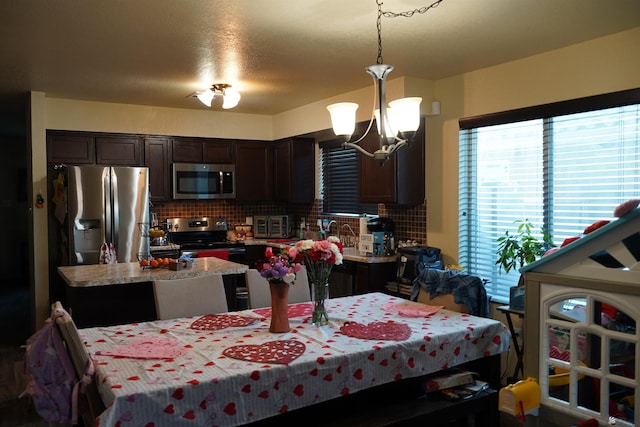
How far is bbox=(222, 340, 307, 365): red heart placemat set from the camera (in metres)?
2.13

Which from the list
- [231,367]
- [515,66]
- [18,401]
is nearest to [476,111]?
[515,66]

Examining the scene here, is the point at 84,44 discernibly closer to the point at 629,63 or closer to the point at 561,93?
the point at 561,93

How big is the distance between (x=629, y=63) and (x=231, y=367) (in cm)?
299

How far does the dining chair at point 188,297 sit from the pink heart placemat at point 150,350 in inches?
22.3

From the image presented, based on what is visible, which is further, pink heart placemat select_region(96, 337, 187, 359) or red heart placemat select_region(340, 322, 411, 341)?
red heart placemat select_region(340, 322, 411, 341)

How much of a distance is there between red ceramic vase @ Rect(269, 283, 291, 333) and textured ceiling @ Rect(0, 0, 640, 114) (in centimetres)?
150

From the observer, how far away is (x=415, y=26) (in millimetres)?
3207

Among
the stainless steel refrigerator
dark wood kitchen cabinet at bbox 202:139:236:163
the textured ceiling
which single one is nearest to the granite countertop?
the stainless steel refrigerator

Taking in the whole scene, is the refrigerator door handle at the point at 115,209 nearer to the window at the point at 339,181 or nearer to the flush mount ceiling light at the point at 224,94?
the flush mount ceiling light at the point at 224,94

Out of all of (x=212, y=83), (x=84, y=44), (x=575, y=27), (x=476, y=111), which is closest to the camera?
(x=575, y=27)

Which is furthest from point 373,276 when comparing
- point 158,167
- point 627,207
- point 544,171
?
point 627,207

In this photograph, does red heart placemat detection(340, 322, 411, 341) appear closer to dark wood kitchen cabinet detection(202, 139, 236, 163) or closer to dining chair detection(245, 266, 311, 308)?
dining chair detection(245, 266, 311, 308)

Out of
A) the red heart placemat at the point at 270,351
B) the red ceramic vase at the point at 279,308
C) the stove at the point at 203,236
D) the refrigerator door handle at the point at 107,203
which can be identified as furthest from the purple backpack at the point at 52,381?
the stove at the point at 203,236

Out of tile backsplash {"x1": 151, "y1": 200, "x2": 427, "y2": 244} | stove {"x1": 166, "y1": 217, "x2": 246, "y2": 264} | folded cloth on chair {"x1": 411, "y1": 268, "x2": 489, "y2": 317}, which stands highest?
tile backsplash {"x1": 151, "y1": 200, "x2": 427, "y2": 244}
